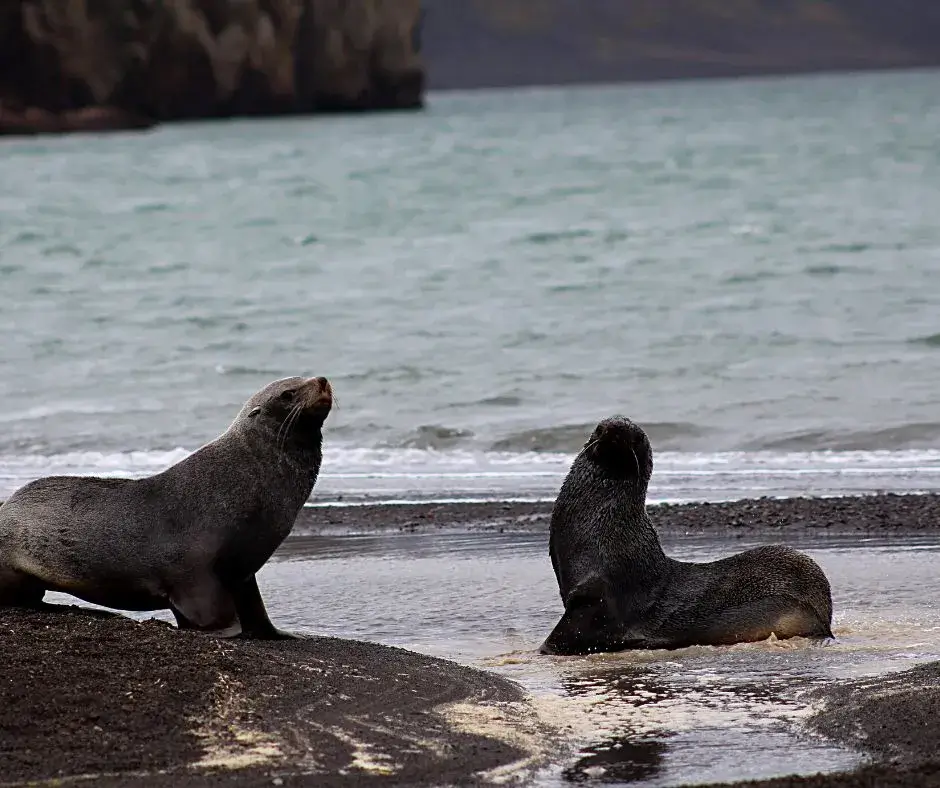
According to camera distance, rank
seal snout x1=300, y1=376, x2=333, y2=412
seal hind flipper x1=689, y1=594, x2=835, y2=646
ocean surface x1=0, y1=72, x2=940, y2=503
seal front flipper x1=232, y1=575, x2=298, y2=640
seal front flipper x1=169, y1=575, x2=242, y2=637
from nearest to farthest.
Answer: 1. seal front flipper x1=169, y1=575, x2=242, y2=637
2. seal front flipper x1=232, y1=575, x2=298, y2=640
3. seal snout x1=300, y1=376, x2=333, y2=412
4. seal hind flipper x1=689, y1=594, x2=835, y2=646
5. ocean surface x1=0, y1=72, x2=940, y2=503

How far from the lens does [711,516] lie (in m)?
10.8

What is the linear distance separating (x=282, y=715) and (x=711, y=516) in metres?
5.16

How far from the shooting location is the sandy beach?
5.54 m

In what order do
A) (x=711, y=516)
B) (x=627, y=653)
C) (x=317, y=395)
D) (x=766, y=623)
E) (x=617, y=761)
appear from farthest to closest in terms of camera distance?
(x=711, y=516) < (x=766, y=623) < (x=627, y=653) < (x=317, y=395) < (x=617, y=761)

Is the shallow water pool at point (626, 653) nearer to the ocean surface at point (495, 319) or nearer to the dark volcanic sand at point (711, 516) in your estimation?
the dark volcanic sand at point (711, 516)

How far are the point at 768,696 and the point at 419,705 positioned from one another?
134 cm

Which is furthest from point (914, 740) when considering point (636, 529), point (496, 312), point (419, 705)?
point (496, 312)

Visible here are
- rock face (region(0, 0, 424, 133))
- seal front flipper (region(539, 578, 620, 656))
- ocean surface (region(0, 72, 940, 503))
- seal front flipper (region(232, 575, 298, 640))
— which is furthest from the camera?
rock face (region(0, 0, 424, 133))

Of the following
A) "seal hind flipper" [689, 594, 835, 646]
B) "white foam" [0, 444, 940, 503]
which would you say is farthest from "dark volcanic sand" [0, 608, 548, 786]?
"white foam" [0, 444, 940, 503]

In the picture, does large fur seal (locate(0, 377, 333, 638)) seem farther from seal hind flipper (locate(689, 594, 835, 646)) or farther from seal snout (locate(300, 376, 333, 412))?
seal hind flipper (locate(689, 594, 835, 646))

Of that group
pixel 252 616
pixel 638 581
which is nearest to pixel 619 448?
pixel 638 581

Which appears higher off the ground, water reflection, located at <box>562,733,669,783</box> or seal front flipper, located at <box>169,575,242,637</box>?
water reflection, located at <box>562,733,669,783</box>

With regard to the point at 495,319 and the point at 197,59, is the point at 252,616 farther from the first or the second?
the point at 197,59

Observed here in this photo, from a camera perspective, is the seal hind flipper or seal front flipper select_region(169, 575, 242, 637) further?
the seal hind flipper
